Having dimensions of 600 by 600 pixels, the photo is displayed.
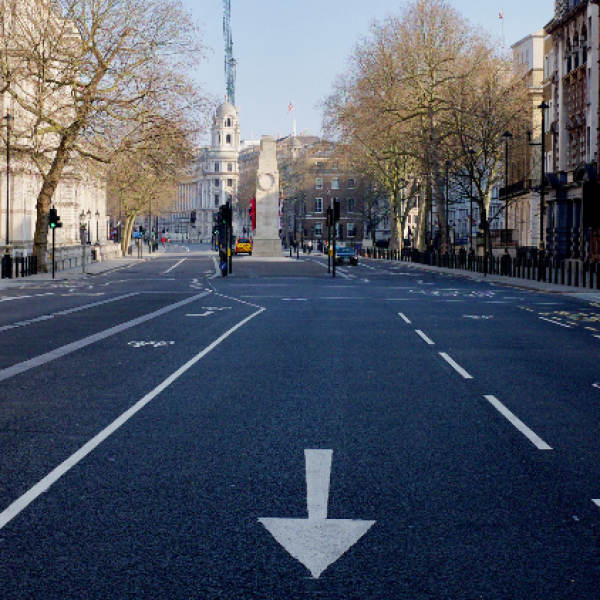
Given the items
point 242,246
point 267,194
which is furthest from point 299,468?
point 242,246

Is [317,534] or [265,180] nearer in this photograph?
[317,534]

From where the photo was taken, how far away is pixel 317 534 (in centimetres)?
553

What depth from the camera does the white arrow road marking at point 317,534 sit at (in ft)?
16.8

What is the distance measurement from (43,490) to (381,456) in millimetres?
2663

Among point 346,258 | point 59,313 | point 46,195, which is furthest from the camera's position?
point 346,258

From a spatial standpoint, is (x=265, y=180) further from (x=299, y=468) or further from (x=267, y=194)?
(x=299, y=468)

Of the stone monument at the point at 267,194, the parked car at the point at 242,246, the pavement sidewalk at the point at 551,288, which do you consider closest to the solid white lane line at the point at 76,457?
the pavement sidewalk at the point at 551,288

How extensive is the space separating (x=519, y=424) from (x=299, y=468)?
9.06 feet

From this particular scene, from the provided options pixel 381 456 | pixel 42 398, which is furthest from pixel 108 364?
pixel 381 456

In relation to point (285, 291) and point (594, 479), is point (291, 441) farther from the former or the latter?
point (285, 291)

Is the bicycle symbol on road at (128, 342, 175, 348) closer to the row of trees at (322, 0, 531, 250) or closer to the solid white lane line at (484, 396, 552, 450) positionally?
the solid white lane line at (484, 396, 552, 450)

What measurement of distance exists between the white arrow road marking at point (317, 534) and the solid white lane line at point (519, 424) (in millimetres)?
2471

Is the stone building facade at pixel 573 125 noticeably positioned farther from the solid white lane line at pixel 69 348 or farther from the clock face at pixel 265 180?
the solid white lane line at pixel 69 348

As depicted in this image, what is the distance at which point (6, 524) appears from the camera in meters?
5.67
